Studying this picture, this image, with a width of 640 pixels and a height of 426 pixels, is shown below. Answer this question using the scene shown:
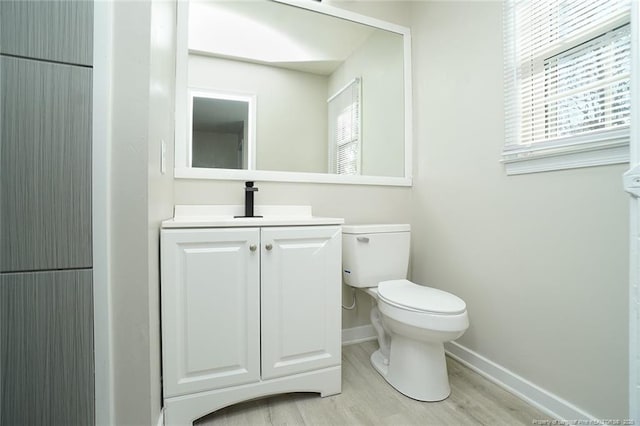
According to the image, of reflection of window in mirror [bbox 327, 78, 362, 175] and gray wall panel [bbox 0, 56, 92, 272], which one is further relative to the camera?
reflection of window in mirror [bbox 327, 78, 362, 175]

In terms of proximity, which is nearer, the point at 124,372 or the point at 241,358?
the point at 124,372

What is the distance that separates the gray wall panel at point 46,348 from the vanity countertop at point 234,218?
0.40 m

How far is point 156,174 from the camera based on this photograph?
95 cm

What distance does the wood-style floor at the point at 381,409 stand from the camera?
115cm

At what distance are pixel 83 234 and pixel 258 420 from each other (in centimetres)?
100

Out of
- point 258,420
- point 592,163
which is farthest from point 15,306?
point 592,163

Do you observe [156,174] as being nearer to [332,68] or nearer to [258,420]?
[258,420]

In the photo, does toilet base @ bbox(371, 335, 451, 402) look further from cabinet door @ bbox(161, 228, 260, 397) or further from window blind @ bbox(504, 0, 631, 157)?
window blind @ bbox(504, 0, 631, 157)

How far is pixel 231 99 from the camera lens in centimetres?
161

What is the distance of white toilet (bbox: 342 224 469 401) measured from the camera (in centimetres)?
120

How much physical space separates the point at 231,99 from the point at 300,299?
1184 millimetres

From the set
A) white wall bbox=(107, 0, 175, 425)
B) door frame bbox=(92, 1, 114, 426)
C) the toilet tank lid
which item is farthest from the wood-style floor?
the toilet tank lid

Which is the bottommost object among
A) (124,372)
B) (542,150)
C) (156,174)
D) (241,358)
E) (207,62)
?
(241,358)

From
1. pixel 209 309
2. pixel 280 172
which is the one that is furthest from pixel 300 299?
pixel 280 172
